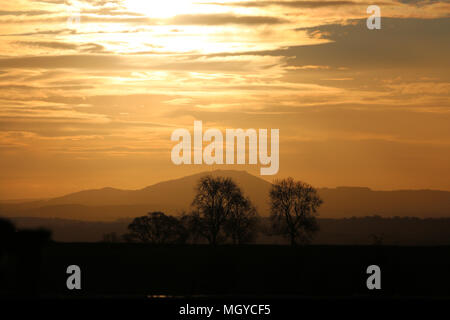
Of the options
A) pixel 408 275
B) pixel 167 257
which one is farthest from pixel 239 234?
pixel 408 275

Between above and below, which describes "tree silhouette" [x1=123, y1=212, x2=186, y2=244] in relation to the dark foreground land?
above

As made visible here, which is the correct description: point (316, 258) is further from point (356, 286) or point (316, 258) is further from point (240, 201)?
point (240, 201)

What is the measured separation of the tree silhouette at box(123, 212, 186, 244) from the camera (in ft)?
193

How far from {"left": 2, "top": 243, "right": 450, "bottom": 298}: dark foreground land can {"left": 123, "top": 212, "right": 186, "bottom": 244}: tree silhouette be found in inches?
694

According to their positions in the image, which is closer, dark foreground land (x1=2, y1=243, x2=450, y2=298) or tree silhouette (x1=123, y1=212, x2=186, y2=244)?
dark foreground land (x1=2, y1=243, x2=450, y2=298)

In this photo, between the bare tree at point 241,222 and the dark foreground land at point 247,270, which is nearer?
the dark foreground land at point 247,270

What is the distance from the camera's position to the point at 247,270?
3538 centimetres

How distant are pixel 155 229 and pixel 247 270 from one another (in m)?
25.4

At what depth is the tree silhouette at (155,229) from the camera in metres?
58.8

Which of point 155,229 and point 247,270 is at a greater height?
point 155,229

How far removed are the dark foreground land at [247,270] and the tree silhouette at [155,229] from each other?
57.8ft

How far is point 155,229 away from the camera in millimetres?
59656

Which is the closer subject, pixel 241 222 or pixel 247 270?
pixel 247 270
